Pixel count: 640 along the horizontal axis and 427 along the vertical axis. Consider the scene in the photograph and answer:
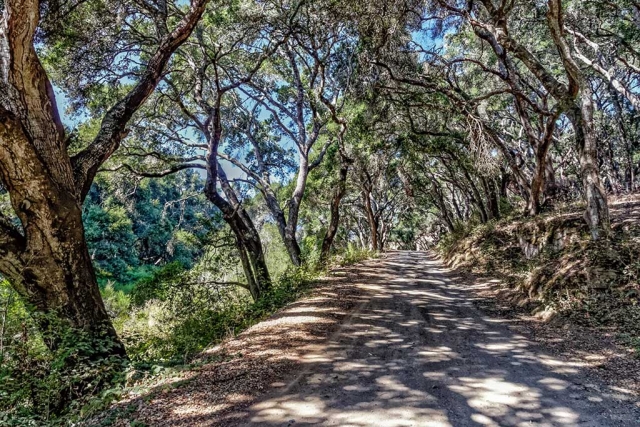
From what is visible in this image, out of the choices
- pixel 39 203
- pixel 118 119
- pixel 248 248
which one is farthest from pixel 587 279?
pixel 39 203

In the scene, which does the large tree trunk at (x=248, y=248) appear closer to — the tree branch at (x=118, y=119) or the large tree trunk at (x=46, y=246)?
the tree branch at (x=118, y=119)

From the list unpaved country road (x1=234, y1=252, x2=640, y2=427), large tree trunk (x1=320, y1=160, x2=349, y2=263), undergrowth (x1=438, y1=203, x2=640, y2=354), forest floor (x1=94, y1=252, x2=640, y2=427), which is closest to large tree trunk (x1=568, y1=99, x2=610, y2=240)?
undergrowth (x1=438, y1=203, x2=640, y2=354)

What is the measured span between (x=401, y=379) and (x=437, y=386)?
388 mm

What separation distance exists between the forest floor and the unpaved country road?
13 millimetres

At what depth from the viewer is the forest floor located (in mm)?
3225

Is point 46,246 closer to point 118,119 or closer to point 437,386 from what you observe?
point 118,119

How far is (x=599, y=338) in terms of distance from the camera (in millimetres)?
4891

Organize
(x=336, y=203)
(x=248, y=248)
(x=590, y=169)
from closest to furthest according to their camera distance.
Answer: (x=590, y=169), (x=248, y=248), (x=336, y=203)

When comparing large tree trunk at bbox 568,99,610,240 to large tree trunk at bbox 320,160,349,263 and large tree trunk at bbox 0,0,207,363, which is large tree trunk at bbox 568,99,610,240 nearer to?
large tree trunk at bbox 320,160,349,263

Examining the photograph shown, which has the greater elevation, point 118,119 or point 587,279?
point 118,119

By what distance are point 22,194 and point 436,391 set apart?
213 inches

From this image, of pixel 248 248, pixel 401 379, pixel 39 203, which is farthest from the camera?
pixel 248 248

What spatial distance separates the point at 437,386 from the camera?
3.77 metres

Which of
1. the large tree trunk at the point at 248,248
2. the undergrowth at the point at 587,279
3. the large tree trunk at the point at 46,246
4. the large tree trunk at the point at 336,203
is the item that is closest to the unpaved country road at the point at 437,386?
the undergrowth at the point at 587,279
